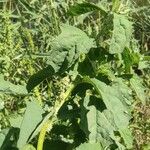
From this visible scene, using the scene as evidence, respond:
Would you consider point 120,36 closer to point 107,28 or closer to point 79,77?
point 107,28

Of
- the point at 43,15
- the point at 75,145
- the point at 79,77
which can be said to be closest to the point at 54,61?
the point at 79,77

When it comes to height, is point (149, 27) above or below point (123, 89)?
below

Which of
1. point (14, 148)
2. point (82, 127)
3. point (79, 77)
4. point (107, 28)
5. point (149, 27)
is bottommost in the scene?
point (149, 27)

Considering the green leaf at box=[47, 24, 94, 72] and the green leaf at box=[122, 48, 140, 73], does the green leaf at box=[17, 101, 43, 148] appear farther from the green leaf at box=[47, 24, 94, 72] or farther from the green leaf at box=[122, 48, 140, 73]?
the green leaf at box=[122, 48, 140, 73]

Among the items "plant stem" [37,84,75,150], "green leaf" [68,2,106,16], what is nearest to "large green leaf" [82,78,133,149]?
"plant stem" [37,84,75,150]

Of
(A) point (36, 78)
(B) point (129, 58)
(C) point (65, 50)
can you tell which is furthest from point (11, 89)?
(B) point (129, 58)

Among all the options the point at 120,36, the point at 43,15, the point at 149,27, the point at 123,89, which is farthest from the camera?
the point at 149,27

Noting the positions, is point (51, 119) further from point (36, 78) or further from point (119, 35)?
point (119, 35)
